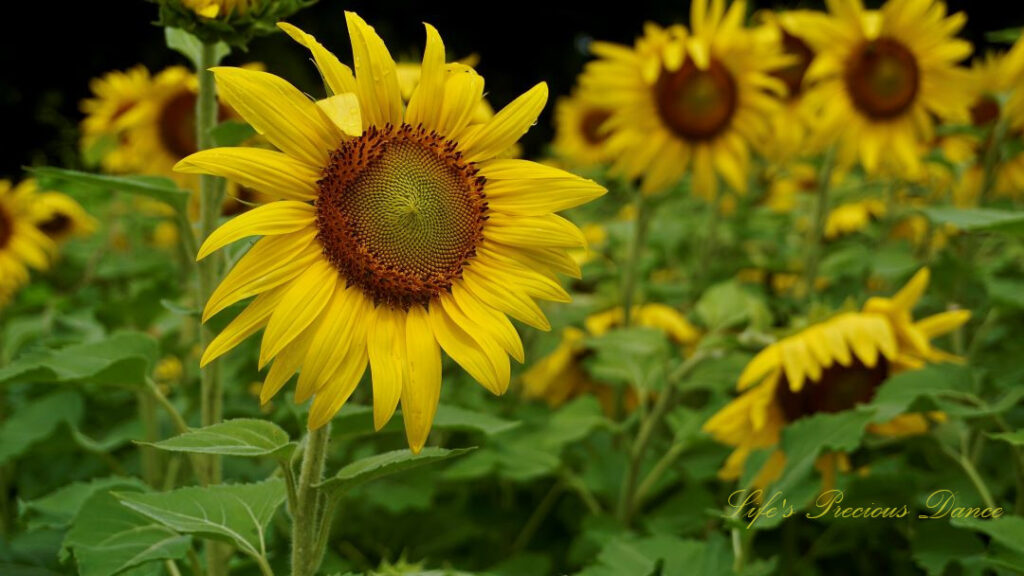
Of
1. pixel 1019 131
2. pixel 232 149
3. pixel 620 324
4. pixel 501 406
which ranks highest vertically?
pixel 1019 131

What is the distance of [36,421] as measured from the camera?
2.00 metres

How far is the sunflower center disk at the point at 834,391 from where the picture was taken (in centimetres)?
193

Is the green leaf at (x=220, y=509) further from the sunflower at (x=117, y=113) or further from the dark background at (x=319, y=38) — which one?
the dark background at (x=319, y=38)

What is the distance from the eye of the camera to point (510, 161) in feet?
4.13

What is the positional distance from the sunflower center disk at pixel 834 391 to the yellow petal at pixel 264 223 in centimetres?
113

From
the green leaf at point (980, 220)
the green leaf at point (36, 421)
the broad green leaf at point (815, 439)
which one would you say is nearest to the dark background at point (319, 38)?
the green leaf at point (36, 421)

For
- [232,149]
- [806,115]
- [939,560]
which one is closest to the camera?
[232,149]

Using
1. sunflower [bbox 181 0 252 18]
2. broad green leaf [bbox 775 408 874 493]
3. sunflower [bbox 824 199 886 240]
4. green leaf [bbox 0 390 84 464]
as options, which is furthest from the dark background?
sunflower [bbox 181 0 252 18]

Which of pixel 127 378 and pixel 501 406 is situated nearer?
pixel 127 378

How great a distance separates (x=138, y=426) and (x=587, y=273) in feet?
4.53

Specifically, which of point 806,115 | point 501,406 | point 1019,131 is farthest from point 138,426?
point 1019,131

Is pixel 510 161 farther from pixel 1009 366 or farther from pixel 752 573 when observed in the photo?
pixel 1009 366

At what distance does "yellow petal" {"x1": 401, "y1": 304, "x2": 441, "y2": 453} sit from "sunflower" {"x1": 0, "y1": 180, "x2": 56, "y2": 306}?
2369 mm

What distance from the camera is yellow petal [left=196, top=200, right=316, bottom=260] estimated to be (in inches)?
A: 41.6
